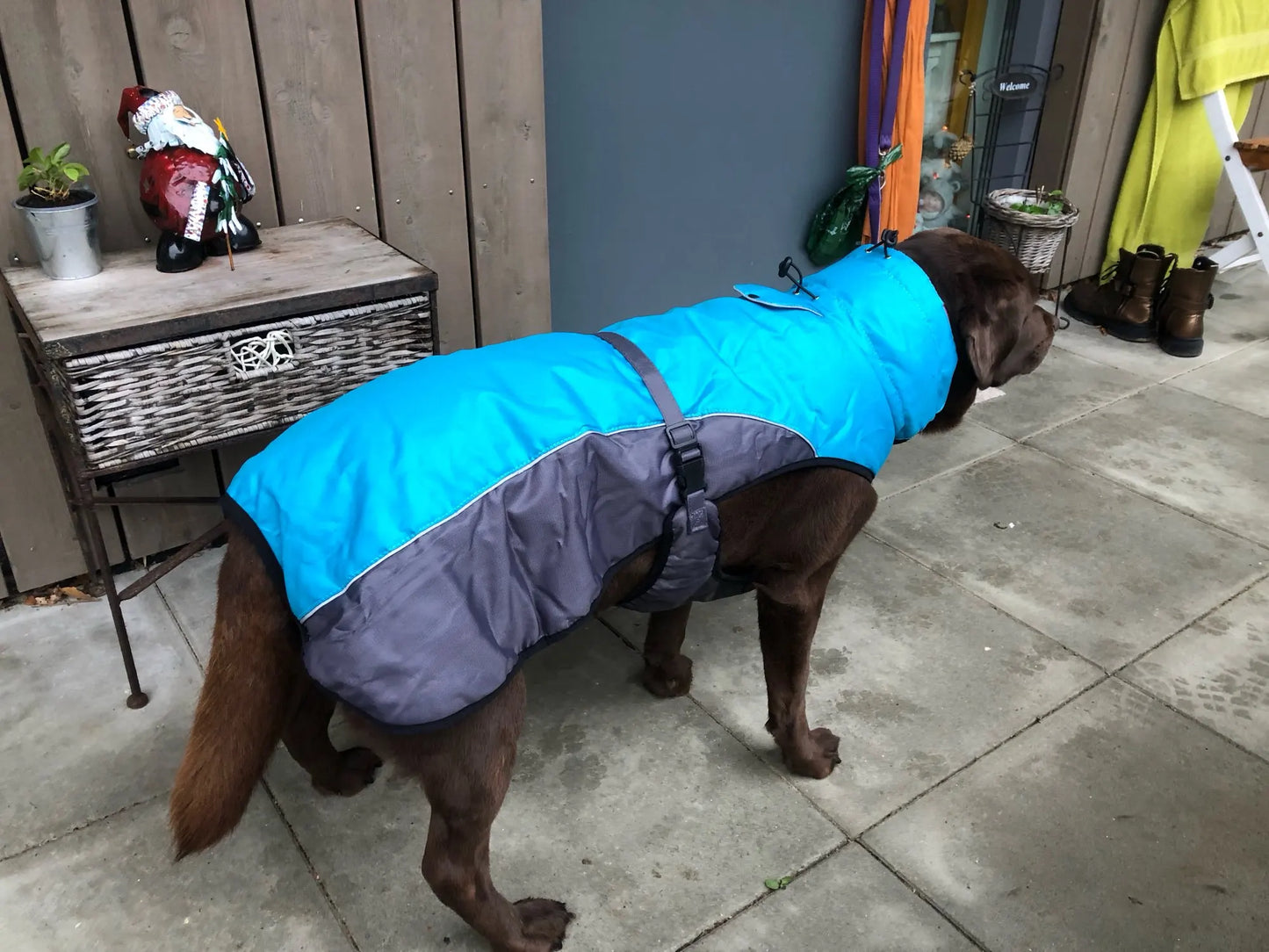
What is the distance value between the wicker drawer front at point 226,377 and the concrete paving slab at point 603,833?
82cm

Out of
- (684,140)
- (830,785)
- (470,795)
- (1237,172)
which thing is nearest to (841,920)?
(830,785)

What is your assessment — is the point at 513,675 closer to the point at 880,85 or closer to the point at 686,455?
the point at 686,455

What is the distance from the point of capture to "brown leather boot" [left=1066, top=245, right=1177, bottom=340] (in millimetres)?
4672

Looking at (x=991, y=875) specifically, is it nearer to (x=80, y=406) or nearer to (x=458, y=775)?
(x=458, y=775)

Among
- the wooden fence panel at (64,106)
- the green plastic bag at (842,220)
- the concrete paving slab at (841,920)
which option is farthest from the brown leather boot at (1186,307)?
the wooden fence panel at (64,106)

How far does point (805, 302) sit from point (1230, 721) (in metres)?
1.61

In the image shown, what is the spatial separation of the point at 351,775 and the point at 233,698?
2.43 feet

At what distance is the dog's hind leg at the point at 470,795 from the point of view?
1.59 meters

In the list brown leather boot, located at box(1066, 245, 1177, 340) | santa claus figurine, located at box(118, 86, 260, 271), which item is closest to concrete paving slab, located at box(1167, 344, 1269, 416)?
brown leather boot, located at box(1066, 245, 1177, 340)

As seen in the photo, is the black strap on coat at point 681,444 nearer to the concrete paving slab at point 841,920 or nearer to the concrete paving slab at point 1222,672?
the concrete paving slab at point 841,920

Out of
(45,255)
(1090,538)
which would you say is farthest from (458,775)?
(1090,538)

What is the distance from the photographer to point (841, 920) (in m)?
2.01

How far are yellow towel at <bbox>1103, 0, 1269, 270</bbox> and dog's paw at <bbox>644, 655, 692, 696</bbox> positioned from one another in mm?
3854

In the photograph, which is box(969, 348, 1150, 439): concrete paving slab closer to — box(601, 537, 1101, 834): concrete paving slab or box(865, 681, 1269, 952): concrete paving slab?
box(601, 537, 1101, 834): concrete paving slab
